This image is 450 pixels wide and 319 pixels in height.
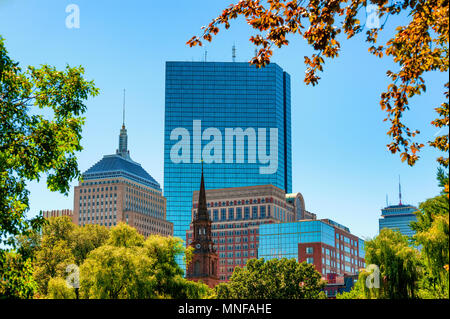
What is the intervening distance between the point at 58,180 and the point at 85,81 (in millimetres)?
4238

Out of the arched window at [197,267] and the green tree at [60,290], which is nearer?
the green tree at [60,290]

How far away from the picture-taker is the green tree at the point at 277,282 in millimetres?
94312

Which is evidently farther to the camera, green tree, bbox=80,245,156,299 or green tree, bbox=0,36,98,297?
green tree, bbox=80,245,156,299

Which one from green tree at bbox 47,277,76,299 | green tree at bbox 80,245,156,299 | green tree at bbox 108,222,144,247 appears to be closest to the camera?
green tree at bbox 80,245,156,299

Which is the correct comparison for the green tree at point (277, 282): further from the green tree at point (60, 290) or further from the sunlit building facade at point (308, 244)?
the sunlit building facade at point (308, 244)

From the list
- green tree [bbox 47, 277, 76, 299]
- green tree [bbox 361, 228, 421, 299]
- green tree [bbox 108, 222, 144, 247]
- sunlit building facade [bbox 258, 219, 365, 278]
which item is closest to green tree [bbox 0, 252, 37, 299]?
green tree [bbox 47, 277, 76, 299]

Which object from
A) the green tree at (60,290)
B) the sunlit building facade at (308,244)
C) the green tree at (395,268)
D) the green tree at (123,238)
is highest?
the sunlit building facade at (308,244)

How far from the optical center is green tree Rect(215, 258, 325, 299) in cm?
9431

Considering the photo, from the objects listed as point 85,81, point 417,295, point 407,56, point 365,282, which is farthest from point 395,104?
point 365,282

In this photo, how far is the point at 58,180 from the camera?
974 inches

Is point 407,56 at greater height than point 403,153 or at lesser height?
greater

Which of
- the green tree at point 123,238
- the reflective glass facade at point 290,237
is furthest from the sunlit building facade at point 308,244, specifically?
the green tree at point 123,238

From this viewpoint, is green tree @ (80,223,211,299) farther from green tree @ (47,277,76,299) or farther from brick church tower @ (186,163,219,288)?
brick church tower @ (186,163,219,288)
